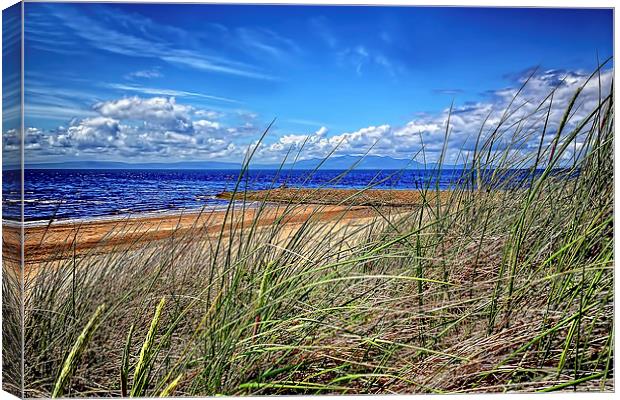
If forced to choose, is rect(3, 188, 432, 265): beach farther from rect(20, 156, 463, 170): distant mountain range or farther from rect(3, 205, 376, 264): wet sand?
rect(20, 156, 463, 170): distant mountain range

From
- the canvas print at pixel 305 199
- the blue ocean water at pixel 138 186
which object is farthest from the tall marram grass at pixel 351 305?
the blue ocean water at pixel 138 186

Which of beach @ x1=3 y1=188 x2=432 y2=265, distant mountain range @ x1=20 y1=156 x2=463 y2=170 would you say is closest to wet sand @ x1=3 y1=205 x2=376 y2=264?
beach @ x1=3 y1=188 x2=432 y2=265

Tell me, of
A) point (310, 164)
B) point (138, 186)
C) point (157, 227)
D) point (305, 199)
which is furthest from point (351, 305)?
point (138, 186)

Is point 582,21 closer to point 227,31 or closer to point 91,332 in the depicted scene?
point 227,31

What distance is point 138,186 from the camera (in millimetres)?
3553

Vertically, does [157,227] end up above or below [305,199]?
below

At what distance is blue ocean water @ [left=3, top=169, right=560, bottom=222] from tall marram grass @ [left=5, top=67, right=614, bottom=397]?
122 mm

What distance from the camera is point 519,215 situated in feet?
11.9

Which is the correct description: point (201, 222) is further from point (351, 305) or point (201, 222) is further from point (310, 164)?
point (351, 305)

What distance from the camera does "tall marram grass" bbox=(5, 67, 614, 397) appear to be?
135 inches

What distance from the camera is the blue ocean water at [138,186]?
135 inches

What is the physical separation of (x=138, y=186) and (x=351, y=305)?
43.2 inches

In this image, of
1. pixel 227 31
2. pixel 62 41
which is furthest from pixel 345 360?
pixel 62 41

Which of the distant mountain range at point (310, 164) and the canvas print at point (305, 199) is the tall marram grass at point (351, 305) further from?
the distant mountain range at point (310, 164)
